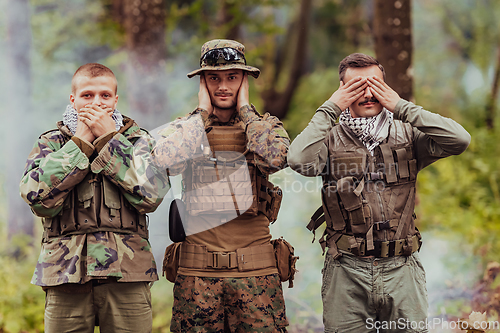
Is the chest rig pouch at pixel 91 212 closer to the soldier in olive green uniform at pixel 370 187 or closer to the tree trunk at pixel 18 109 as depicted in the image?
the soldier in olive green uniform at pixel 370 187

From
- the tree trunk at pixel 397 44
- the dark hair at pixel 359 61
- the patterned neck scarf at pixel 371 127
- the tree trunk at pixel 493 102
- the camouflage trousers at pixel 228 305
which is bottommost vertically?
→ the camouflage trousers at pixel 228 305

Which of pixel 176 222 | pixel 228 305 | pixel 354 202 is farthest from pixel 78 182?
pixel 354 202

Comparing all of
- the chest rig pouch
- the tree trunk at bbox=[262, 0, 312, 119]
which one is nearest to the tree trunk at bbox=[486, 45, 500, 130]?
the tree trunk at bbox=[262, 0, 312, 119]

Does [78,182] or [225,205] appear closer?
[78,182]

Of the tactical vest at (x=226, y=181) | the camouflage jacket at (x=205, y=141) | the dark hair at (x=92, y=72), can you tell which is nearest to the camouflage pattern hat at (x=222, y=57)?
the camouflage jacket at (x=205, y=141)

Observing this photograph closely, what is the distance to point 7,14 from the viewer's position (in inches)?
304

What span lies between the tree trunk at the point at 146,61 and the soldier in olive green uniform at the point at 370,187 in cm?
381

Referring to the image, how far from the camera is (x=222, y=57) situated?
10.1 ft

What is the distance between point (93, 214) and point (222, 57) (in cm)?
134

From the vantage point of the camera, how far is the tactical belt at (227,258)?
2.90m

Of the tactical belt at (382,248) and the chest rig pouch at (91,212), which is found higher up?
the chest rig pouch at (91,212)

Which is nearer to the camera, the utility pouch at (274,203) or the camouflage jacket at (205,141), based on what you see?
the camouflage jacket at (205,141)

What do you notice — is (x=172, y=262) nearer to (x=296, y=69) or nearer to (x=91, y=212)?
(x=91, y=212)

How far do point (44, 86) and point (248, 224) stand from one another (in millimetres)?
6462
